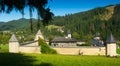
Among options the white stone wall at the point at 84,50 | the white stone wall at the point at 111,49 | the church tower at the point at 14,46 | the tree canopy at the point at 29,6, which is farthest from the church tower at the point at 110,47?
the tree canopy at the point at 29,6

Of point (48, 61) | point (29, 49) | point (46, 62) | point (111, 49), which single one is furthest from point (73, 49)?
point (46, 62)

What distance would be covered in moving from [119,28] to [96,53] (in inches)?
5447

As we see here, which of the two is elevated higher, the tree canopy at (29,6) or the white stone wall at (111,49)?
the tree canopy at (29,6)

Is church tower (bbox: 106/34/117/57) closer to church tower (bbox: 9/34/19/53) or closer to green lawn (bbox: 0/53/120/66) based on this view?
church tower (bbox: 9/34/19/53)

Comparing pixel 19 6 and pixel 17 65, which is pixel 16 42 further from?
pixel 19 6

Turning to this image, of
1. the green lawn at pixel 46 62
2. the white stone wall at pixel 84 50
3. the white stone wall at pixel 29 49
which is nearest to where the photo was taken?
the green lawn at pixel 46 62

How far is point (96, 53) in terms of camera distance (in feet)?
161

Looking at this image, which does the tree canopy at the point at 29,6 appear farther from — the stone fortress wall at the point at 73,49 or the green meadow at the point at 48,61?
the stone fortress wall at the point at 73,49

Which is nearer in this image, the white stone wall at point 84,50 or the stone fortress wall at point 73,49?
the stone fortress wall at point 73,49

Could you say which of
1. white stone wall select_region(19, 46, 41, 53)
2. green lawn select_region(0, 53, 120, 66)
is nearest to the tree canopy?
green lawn select_region(0, 53, 120, 66)

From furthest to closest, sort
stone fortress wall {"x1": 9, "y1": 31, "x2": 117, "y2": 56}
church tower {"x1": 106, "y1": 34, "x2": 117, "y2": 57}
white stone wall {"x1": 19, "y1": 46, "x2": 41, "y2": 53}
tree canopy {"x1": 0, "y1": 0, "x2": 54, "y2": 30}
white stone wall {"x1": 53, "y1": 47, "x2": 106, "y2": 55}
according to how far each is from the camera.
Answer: church tower {"x1": 106, "y1": 34, "x2": 117, "y2": 57} → white stone wall {"x1": 53, "y1": 47, "x2": 106, "y2": 55} → stone fortress wall {"x1": 9, "y1": 31, "x2": 117, "y2": 56} → white stone wall {"x1": 19, "y1": 46, "x2": 41, "y2": 53} → tree canopy {"x1": 0, "y1": 0, "x2": 54, "y2": 30}

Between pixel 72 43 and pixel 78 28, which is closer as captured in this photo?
pixel 72 43

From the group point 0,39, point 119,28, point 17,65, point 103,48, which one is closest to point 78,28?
point 119,28

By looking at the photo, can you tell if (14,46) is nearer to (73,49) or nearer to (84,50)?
(73,49)
